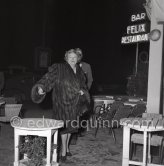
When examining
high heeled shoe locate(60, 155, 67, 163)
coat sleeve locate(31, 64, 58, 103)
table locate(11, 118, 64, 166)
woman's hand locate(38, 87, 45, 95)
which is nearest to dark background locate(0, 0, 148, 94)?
coat sleeve locate(31, 64, 58, 103)

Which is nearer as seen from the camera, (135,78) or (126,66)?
(135,78)

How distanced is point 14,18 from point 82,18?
569 centimetres

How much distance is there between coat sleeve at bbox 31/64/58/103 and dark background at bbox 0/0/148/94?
1375cm

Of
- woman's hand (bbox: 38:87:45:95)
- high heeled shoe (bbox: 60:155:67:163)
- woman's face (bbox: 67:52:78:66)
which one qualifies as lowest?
high heeled shoe (bbox: 60:155:67:163)

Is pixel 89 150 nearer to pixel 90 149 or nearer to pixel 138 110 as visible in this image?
pixel 90 149

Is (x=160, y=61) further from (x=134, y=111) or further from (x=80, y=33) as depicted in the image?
(x=80, y=33)

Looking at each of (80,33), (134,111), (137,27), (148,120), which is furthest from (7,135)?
(80,33)

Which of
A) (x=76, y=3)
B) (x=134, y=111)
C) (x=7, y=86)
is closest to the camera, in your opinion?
(x=134, y=111)

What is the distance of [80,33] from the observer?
23.7 meters

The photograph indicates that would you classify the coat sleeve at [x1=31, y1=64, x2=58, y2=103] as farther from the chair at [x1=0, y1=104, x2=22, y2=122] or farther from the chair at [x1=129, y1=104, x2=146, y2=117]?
the chair at [x1=129, y1=104, x2=146, y2=117]

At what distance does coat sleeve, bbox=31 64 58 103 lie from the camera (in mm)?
4883

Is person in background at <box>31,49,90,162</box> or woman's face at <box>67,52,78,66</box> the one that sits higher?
woman's face at <box>67,52,78,66</box>

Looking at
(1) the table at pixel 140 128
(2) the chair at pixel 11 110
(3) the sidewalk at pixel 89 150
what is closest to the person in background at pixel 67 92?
(3) the sidewalk at pixel 89 150

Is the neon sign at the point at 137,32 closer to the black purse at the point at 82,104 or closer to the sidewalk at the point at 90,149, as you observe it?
the sidewalk at the point at 90,149
